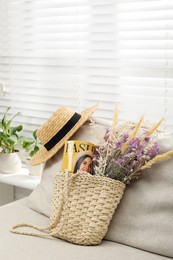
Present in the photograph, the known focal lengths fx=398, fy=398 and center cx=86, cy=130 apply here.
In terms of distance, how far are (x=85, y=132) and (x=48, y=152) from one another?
18 centimetres

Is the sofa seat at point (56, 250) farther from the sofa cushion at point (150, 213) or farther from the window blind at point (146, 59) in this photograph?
the window blind at point (146, 59)

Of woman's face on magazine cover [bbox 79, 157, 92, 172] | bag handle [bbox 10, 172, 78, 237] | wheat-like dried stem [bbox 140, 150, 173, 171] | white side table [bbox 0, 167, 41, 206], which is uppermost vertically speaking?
wheat-like dried stem [bbox 140, 150, 173, 171]

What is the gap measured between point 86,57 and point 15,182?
2.52 feet

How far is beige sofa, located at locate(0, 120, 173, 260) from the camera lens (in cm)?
127

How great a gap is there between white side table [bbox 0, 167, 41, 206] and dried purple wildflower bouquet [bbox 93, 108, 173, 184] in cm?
78

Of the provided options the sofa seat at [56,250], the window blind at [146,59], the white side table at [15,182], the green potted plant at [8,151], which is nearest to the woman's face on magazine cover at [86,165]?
the sofa seat at [56,250]

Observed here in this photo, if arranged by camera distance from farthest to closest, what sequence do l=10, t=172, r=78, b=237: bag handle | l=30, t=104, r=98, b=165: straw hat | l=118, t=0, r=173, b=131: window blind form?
l=118, t=0, r=173, b=131: window blind → l=30, t=104, r=98, b=165: straw hat → l=10, t=172, r=78, b=237: bag handle

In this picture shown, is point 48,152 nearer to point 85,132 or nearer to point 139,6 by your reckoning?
point 85,132

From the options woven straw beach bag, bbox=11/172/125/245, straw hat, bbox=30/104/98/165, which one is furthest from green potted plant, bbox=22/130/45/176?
woven straw beach bag, bbox=11/172/125/245

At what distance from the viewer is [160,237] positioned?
4.23ft

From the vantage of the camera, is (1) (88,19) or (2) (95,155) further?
(1) (88,19)

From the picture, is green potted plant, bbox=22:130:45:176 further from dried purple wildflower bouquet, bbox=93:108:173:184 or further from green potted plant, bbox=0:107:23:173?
dried purple wildflower bouquet, bbox=93:108:173:184

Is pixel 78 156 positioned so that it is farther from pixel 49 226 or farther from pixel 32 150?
pixel 32 150

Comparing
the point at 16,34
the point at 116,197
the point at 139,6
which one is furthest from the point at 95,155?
the point at 16,34
